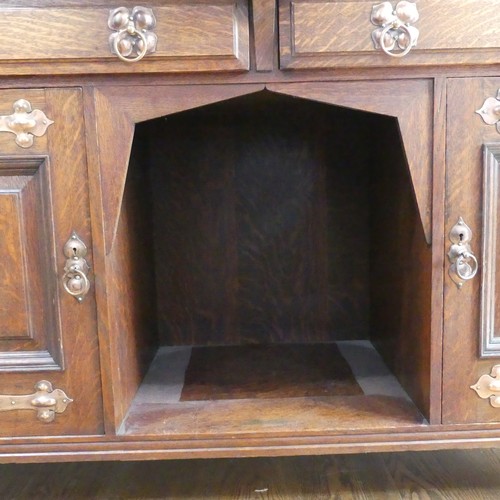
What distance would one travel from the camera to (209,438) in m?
0.99

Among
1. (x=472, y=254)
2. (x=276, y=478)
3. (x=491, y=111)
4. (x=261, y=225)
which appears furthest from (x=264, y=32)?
(x=276, y=478)

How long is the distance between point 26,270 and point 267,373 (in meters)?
0.54

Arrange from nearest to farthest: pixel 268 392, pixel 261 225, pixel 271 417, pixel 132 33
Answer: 1. pixel 132 33
2. pixel 271 417
3. pixel 268 392
4. pixel 261 225

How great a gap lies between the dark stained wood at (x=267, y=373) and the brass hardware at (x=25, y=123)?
54 centimetres

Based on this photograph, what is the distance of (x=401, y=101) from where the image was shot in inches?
36.9

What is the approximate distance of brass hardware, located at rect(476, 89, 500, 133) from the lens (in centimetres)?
93

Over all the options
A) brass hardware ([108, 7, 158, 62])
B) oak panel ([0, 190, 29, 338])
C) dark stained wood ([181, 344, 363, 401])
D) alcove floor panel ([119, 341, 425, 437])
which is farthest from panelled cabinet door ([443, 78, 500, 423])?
oak panel ([0, 190, 29, 338])

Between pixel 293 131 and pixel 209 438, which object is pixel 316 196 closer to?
pixel 293 131

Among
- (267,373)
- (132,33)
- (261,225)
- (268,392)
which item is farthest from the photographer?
(261,225)

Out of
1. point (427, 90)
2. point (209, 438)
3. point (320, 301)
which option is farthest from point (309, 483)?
point (427, 90)

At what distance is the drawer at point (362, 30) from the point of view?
0.90 m

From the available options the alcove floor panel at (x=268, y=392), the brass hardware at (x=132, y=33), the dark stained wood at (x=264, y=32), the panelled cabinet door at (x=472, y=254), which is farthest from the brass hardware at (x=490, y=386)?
the brass hardware at (x=132, y=33)

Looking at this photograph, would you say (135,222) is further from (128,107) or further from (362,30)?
(362,30)

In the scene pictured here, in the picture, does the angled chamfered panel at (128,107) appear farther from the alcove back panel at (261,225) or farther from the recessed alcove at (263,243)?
the alcove back panel at (261,225)
